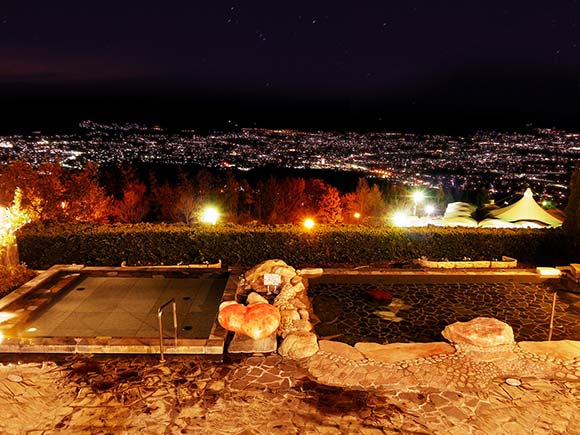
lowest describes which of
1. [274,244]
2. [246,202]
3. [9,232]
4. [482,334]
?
[246,202]

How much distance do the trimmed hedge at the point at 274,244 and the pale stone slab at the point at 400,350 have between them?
5.25 meters

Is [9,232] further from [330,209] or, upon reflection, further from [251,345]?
[330,209]

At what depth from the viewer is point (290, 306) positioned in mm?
9586

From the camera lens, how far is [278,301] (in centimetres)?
983

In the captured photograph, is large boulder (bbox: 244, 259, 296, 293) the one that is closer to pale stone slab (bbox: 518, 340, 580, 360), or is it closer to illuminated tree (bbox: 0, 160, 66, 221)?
pale stone slab (bbox: 518, 340, 580, 360)

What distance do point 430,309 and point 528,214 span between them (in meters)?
9.22

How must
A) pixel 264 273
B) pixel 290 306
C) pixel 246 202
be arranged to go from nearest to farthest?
1. pixel 290 306
2. pixel 264 273
3. pixel 246 202

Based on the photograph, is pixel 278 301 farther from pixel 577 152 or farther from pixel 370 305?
pixel 577 152

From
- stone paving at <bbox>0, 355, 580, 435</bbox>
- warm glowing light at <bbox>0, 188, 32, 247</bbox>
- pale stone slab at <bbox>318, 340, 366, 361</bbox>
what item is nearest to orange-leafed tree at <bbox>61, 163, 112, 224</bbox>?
warm glowing light at <bbox>0, 188, 32, 247</bbox>

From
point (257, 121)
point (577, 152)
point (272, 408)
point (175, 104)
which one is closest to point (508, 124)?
point (577, 152)

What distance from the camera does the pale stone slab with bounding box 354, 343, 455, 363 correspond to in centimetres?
795

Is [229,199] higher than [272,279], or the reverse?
[272,279]

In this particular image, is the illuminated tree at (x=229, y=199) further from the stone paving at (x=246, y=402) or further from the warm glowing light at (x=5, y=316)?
the stone paving at (x=246, y=402)

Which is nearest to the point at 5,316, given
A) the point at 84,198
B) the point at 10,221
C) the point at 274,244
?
the point at 10,221
